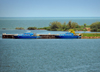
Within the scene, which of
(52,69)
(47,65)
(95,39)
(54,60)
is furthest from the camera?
(95,39)

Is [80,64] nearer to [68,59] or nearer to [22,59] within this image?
[68,59]

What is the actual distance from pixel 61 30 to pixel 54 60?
7245cm

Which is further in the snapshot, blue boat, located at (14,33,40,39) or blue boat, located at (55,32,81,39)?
blue boat, located at (14,33,40,39)

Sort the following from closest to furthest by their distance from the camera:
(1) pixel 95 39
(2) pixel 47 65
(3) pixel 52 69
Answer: (3) pixel 52 69
(2) pixel 47 65
(1) pixel 95 39

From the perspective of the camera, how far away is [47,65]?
4662 cm

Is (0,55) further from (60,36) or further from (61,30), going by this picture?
(61,30)

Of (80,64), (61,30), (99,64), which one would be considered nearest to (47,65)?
(80,64)

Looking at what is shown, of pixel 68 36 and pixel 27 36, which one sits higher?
pixel 68 36

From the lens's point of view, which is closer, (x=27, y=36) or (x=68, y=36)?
(x=68, y=36)

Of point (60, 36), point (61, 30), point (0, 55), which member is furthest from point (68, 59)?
point (61, 30)

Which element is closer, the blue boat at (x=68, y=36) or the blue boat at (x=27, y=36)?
the blue boat at (x=68, y=36)

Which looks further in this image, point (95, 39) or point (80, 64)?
point (95, 39)

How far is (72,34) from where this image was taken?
9469 centimetres

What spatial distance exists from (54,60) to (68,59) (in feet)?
11.8
